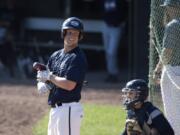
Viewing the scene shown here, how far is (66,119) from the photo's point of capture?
277 inches

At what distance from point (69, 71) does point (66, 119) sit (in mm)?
448

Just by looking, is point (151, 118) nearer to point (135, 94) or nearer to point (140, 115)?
point (140, 115)

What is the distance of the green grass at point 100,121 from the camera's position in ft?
32.6

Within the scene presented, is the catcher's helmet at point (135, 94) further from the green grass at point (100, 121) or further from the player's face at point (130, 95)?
the green grass at point (100, 121)

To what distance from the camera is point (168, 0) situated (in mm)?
8352

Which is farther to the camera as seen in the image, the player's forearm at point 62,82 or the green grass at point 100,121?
the green grass at point 100,121

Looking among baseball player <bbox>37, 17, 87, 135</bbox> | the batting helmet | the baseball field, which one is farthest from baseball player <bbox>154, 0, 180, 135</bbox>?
the baseball field

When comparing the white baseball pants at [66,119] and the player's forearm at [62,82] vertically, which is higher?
the player's forearm at [62,82]

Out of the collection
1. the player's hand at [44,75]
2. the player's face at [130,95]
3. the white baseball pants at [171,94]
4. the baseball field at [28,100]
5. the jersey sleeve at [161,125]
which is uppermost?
the player's hand at [44,75]

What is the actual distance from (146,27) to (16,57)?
2.89m

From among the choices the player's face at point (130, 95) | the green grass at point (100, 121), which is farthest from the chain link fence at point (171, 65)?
the green grass at point (100, 121)

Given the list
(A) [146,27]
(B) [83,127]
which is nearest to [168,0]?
(B) [83,127]

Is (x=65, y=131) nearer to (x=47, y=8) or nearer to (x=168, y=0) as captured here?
(x=168, y=0)

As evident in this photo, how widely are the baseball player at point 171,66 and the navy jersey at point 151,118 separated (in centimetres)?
147
